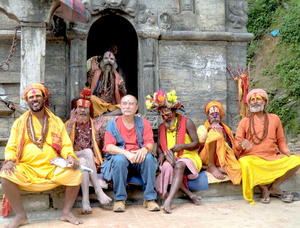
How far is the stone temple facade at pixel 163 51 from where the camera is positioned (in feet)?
23.8

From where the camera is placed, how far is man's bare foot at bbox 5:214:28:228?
14.4 ft

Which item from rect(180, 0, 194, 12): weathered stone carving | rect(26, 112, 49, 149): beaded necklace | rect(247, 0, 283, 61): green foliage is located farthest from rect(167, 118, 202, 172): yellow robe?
rect(247, 0, 283, 61): green foliage

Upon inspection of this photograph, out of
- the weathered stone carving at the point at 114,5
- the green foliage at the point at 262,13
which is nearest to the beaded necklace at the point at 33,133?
the weathered stone carving at the point at 114,5

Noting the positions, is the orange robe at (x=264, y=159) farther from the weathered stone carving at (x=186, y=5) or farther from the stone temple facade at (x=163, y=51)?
the weathered stone carving at (x=186, y=5)

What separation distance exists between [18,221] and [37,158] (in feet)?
2.53

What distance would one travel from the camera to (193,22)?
7816 millimetres

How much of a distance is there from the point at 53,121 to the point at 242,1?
5.09 meters

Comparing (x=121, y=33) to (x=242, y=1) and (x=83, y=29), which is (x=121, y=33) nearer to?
(x=83, y=29)

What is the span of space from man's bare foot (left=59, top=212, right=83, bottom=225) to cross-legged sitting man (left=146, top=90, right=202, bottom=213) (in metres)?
1.21

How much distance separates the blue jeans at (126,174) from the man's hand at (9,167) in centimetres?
126

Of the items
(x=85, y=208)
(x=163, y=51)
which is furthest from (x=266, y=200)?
(x=163, y=51)

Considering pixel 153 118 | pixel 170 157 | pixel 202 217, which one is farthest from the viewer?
pixel 153 118

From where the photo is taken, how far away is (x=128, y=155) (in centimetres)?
508

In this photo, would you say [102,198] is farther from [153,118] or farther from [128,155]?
[153,118]
